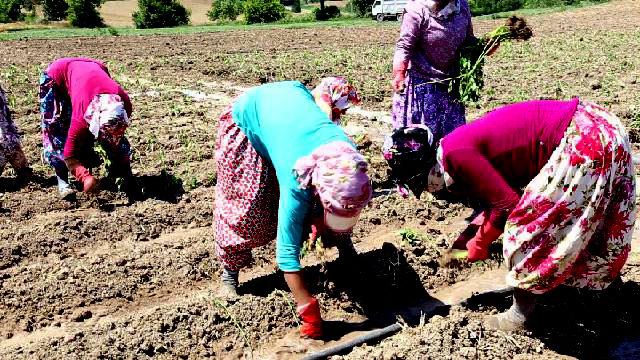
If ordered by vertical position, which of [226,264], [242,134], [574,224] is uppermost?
[242,134]

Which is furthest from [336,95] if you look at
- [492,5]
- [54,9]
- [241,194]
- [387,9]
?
[54,9]

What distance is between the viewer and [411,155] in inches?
101

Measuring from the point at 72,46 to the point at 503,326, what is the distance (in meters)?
13.3

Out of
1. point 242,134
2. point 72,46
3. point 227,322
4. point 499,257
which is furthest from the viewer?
point 72,46

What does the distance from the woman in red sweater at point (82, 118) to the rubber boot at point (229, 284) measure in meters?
1.22

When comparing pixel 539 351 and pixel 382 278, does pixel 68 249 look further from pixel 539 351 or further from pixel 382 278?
pixel 539 351

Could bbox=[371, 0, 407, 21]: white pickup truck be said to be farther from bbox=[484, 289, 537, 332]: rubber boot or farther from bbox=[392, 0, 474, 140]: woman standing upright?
bbox=[484, 289, 537, 332]: rubber boot

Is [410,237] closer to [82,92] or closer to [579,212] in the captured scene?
[579,212]

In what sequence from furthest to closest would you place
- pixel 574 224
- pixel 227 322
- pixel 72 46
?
pixel 72 46
pixel 227 322
pixel 574 224

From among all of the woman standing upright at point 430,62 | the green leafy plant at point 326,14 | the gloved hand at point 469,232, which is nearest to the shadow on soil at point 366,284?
the gloved hand at point 469,232

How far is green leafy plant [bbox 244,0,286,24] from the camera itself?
29188 mm

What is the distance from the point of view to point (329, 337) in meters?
2.98

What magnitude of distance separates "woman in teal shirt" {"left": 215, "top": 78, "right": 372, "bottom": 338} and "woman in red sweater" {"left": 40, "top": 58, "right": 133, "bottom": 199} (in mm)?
1230

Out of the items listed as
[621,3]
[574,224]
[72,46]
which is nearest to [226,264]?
[574,224]
